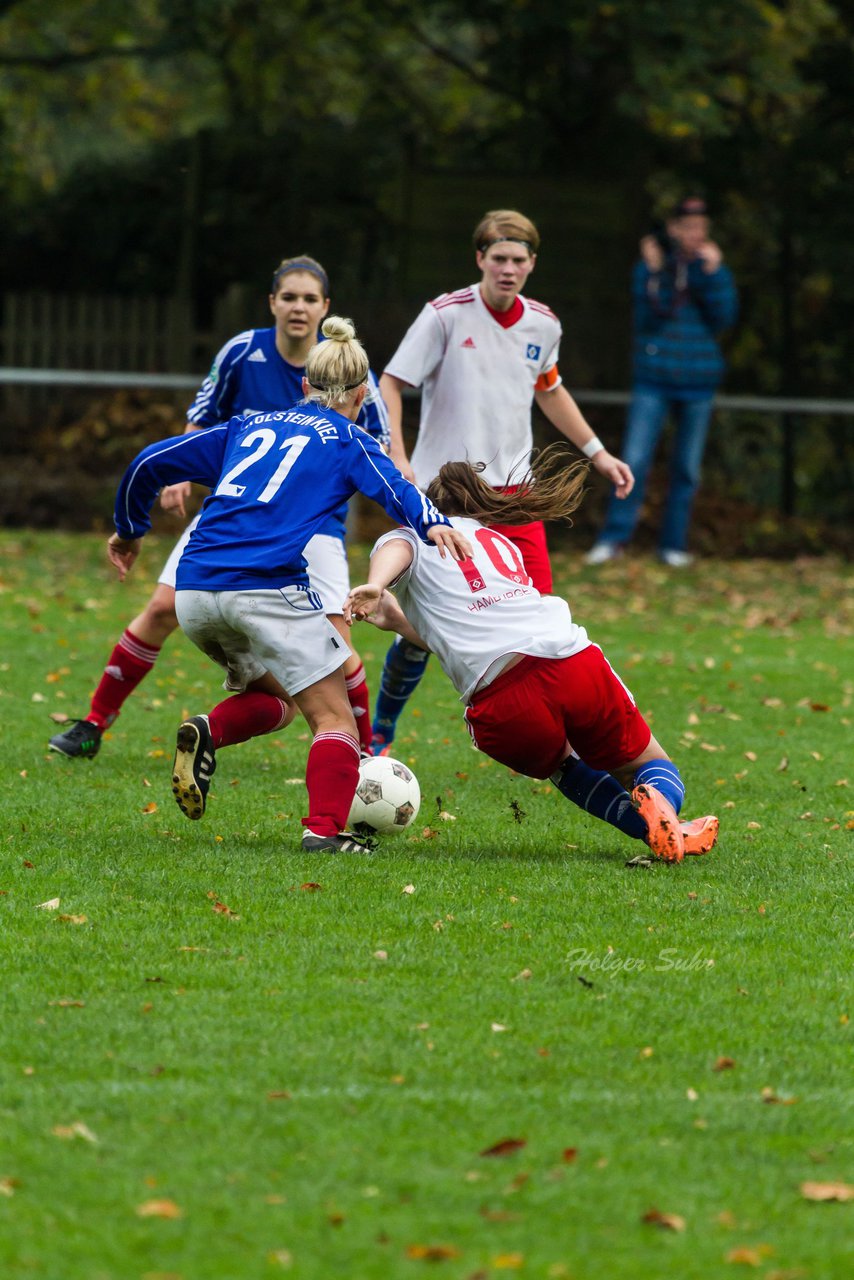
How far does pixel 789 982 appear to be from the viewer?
4.54m

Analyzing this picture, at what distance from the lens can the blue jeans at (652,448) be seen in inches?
579

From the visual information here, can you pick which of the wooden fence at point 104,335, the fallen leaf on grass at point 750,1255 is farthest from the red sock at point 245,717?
the wooden fence at point 104,335

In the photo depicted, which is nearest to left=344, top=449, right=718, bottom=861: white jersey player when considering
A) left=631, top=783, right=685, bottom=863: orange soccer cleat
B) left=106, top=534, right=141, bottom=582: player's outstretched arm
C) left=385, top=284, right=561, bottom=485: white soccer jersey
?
left=631, top=783, right=685, bottom=863: orange soccer cleat

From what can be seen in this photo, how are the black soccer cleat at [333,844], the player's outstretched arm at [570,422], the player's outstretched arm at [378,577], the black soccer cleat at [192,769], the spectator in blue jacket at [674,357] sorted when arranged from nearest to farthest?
the player's outstretched arm at [378,577] < the black soccer cleat at [192,769] < the black soccer cleat at [333,844] < the player's outstretched arm at [570,422] < the spectator in blue jacket at [674,357]

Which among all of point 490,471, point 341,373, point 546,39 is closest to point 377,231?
point 546,39

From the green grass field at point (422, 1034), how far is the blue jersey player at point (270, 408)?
1.16ft

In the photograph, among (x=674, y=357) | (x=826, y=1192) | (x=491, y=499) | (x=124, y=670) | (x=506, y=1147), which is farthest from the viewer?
(x=674, y=357)

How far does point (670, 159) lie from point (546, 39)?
6.66 feet

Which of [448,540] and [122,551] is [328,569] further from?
[448,540]

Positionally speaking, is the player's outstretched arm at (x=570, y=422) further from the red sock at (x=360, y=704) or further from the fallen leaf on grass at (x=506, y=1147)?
the fallen leaf on grass at (x=506, y=1147)

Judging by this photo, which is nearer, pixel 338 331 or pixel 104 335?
pixel 338 331

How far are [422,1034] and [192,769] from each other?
1.78 m

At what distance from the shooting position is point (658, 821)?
5.58 m

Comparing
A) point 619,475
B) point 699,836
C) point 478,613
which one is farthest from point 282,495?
point 619,475
